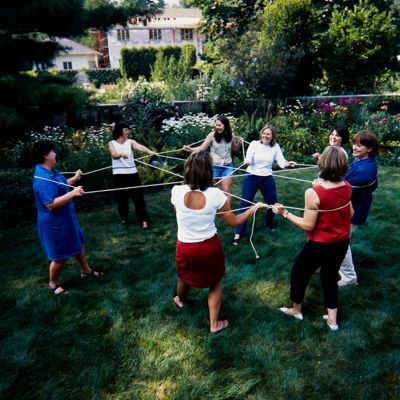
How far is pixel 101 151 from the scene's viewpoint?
23.2 feet

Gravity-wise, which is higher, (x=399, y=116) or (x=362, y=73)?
(x=362, y=73)

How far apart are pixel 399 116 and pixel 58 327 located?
9.71 meters

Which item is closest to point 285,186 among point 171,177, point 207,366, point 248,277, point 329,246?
point 171,177

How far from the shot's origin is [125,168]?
16.9 ft

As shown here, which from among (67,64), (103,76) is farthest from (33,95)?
(67,64)

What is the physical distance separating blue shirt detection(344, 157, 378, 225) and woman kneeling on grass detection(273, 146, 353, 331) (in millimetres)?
739

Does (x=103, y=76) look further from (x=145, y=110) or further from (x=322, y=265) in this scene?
(x=322, y=265)

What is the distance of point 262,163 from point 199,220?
225cm

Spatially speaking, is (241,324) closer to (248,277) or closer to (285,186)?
(248,277)

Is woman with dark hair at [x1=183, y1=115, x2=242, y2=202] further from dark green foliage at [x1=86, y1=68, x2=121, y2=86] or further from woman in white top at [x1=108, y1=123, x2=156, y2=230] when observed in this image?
dark green foliage at [x1=86, y1=68, x2=121, y2=86]

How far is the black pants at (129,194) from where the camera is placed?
17.1ft

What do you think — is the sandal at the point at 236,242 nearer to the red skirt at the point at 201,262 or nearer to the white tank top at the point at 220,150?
the white tank top at the point at 220,150

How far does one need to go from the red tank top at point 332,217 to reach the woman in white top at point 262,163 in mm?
1811

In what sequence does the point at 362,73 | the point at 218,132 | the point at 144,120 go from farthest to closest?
1. the point at 362,73
2. the point at 144,120
3. the point at 218,132
